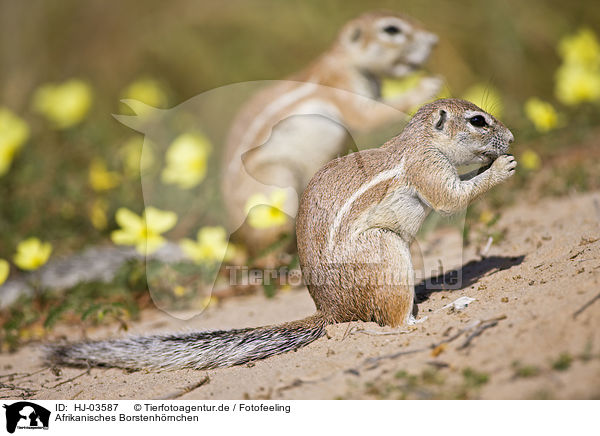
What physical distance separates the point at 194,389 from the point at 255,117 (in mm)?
3620

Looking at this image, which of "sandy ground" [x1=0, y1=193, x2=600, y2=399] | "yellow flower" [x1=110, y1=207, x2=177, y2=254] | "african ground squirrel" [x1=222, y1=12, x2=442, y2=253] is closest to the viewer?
"sandy ground" [x1=0, y1=193, x2=600, y2=399]

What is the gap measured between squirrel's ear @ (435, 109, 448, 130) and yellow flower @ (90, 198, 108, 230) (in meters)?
4.16

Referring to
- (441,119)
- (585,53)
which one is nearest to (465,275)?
(441,119)

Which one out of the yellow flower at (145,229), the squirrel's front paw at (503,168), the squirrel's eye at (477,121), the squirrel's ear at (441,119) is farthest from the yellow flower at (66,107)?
the squirrel's front paw at (503,168)

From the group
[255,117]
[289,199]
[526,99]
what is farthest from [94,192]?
[526,99]

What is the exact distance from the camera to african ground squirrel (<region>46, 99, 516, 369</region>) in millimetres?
3416

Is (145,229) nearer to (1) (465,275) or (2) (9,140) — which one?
(1) (465,275)

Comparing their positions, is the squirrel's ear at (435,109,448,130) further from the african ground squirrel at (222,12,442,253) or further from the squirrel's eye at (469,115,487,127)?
the african ground squirrel at (222,12,442,253)

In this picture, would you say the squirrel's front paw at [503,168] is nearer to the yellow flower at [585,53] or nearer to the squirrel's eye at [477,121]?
the squirrel's eye at [477,121]

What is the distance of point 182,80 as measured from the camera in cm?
1162

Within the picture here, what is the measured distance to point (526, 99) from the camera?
30.3 ft

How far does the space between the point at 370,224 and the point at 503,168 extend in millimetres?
880

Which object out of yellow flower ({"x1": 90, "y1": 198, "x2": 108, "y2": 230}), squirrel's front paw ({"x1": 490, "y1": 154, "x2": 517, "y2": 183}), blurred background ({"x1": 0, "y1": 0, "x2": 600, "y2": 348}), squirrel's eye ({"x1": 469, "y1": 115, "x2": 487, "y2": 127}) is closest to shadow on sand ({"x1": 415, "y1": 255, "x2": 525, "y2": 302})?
blurred background ({"x1": 0, "y1": 0, "x2": 600, "y2": 348})
